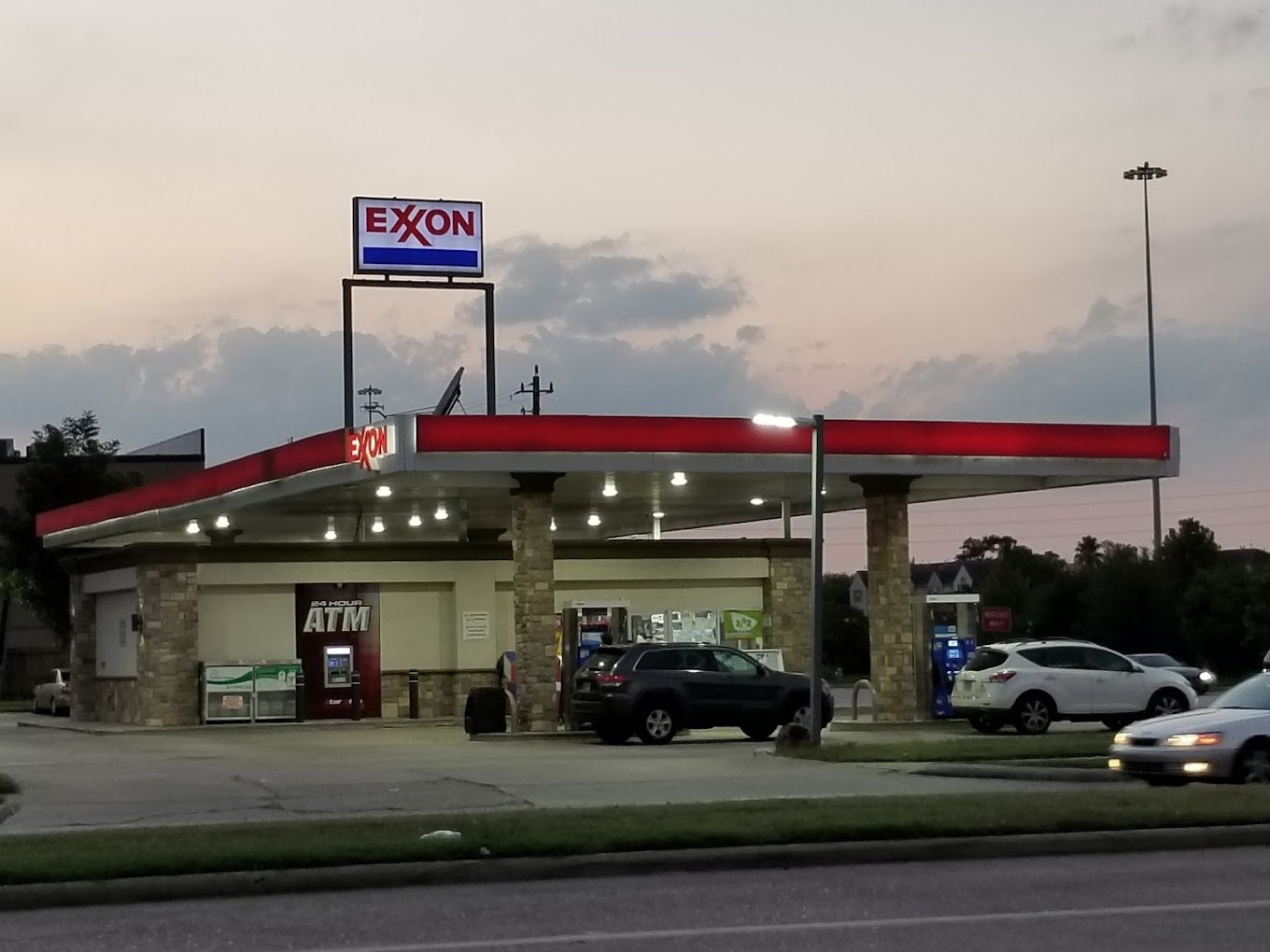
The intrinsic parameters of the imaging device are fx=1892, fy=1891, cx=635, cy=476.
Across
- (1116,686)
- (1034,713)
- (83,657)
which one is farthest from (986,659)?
(83,657)

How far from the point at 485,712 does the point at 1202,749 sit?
15560mm

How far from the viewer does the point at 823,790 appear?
64.3 feet

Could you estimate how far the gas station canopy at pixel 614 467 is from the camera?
98.8 ft

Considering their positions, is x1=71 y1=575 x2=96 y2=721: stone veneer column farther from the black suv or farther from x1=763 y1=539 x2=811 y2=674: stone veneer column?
the black suv

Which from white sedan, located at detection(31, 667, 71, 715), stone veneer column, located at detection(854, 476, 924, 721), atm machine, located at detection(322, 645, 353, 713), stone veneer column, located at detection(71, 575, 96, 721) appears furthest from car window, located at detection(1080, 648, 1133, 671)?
white sedan, located at detection(31, 667, 71, 715)

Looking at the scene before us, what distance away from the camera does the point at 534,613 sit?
32.4 meters

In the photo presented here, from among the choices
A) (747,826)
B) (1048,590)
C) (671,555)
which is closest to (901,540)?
(671,555)

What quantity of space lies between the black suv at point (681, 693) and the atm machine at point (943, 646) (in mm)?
5129

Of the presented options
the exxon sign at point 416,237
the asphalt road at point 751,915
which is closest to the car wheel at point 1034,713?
the exxon sign at point 416,237

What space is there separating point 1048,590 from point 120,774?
6094 cm

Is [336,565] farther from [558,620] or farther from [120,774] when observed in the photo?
[120,774]

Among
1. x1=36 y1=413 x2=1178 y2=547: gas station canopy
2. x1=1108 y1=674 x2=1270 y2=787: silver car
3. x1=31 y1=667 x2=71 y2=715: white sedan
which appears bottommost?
x1=31 y1=667 x2=71 y2=715: white sedan

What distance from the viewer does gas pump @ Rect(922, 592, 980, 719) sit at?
115 feet

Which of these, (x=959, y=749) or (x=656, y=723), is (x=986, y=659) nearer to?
(x=656, y=723)
